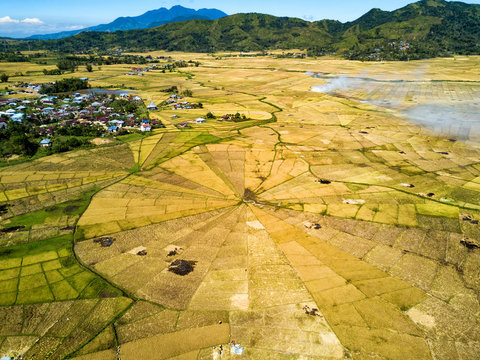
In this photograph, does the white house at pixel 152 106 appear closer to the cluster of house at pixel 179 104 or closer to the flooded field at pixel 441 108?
the cluster of house at pixel 179 104

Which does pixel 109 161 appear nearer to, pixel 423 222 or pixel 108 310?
pixel 108 310

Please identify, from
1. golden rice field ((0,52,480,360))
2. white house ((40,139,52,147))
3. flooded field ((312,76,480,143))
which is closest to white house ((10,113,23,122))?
white house ((40,139,52,147))

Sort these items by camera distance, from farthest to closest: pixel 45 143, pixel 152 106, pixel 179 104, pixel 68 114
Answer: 1. pixel 179 104
2. pixel 152 106
3. pixel 68 114
4. pixel 45 143

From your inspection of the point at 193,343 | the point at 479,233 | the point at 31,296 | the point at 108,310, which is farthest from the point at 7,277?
the point at 479,233

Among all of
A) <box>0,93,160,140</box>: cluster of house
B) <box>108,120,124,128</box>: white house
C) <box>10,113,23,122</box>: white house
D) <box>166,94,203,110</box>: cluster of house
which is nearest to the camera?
<box>0,93,160,140</box>: cluster of house

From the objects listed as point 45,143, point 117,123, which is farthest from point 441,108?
point 45,143

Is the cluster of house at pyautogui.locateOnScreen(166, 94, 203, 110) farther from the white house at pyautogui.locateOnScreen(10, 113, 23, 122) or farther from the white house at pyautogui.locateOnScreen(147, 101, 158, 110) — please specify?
the white house at pyautogui.locateOnScreen(10, 113, 23, 122)

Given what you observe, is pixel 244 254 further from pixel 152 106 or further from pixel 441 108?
pixel 441 108

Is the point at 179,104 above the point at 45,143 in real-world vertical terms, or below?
above
